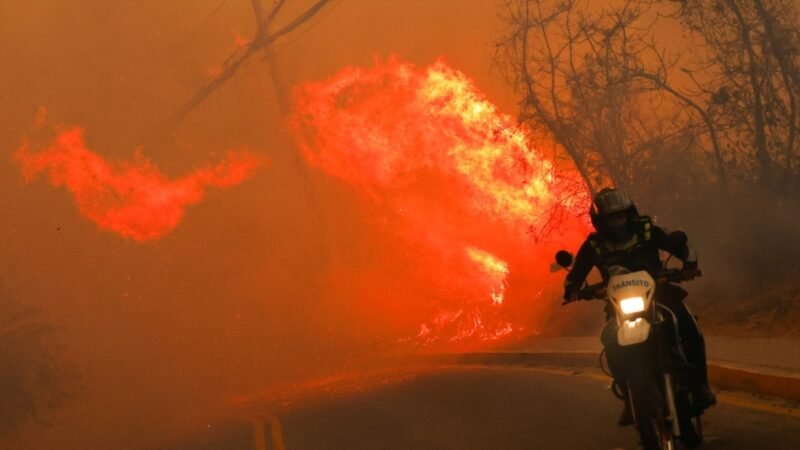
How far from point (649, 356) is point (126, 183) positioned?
119 feet

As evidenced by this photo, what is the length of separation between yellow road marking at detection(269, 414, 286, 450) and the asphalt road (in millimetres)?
37

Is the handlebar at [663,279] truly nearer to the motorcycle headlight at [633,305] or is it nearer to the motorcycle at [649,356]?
the motorcycle at [649,356]

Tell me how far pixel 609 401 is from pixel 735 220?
25.8 feet

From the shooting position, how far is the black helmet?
718 centimetres

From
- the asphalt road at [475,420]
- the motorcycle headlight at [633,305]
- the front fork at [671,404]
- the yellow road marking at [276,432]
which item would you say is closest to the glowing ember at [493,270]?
the asphalt road at [475,420]

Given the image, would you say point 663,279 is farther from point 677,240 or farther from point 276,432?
point 276,432

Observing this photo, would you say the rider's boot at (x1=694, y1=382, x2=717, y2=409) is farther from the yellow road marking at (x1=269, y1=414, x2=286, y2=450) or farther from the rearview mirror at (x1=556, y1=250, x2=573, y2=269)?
the yellow road marking at (x1=269, y1=414, x2=286, y2=450)

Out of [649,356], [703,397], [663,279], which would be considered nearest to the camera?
[649,356]

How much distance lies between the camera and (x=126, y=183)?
133 feet

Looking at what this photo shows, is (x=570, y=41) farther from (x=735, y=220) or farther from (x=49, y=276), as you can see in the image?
(x=49, y=276)

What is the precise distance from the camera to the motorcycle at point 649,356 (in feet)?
21.3

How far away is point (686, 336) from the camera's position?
7.25m

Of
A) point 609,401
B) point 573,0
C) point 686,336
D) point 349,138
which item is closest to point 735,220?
point 573,0

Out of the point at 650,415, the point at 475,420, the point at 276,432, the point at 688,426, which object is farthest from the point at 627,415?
the point at 276,432
